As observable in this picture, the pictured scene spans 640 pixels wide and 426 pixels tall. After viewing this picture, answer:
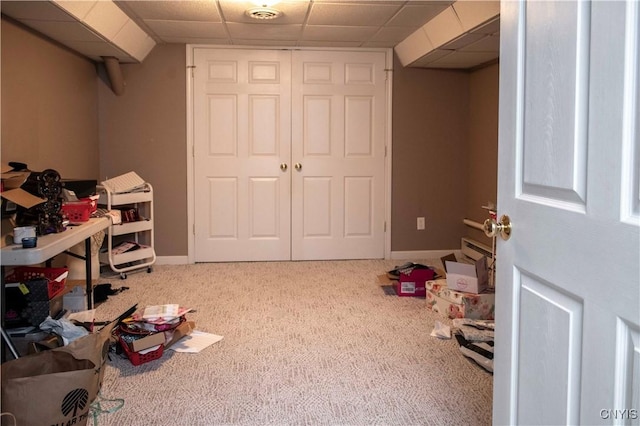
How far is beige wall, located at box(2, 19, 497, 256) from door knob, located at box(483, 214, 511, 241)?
340cm

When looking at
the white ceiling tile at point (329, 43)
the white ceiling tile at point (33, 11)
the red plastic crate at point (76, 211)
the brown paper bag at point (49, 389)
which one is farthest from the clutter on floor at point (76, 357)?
the white ceiling tile at point (329, 43)

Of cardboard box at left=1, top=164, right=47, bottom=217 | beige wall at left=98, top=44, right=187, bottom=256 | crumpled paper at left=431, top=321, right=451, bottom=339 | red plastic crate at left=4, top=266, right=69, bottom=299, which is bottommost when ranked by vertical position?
crumpled paper at left=431, top=321, right=451, bottom=339

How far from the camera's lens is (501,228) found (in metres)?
1.36

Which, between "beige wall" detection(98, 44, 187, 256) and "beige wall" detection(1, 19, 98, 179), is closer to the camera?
"beige wall" detection(1, 19, 98, 179)

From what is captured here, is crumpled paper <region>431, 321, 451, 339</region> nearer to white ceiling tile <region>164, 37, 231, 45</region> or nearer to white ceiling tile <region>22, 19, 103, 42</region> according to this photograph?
white ceiling tile <region>22, 19, 103, 42</region>

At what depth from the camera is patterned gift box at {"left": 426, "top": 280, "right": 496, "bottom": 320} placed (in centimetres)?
322

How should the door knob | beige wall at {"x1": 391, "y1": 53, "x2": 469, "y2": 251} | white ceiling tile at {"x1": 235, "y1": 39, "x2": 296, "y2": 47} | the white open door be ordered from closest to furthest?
the white open door < the door knob < white ceiling tile at {"x1": 235, "y1": 39, "x2": 296, "y2": 47} < beige wall at {"x1": 391, "y1": 53, "x2": 469, "y2": 251}

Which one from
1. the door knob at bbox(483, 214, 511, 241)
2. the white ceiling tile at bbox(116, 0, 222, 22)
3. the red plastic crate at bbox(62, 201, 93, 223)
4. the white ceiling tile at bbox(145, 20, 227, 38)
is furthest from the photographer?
the white ceiling tile at bbox(145, 20, 227, 38)

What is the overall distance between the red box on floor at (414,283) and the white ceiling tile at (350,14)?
1.94 m

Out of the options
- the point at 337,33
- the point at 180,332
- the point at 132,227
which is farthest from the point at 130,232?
the point at 337,33

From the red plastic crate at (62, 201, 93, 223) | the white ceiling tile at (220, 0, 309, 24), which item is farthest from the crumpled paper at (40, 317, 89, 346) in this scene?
the white ceiling tile at (220, 0, 309, 24)

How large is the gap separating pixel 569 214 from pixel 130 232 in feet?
13.1

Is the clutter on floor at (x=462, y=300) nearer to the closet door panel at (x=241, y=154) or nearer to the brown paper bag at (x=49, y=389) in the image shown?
the closet door panel at (x=241, y=154)

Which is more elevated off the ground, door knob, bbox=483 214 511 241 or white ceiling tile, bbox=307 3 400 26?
white ceiling tile, bbox=307 3 400 26
